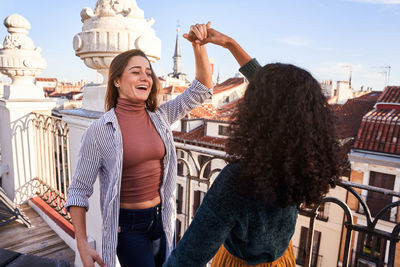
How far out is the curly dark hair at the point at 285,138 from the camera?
2.92 feet

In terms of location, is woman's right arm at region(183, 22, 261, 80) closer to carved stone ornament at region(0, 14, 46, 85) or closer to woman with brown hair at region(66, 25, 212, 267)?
woman with brown hair at region(66, 25, 212, 267)

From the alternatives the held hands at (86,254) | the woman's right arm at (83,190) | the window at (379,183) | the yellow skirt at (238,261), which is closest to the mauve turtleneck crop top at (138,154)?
the woman's right arm at (83,190)

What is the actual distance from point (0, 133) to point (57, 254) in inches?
90.9

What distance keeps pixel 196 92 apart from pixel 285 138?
3.52ft

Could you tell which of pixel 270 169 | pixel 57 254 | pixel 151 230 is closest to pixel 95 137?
pixel 151 230

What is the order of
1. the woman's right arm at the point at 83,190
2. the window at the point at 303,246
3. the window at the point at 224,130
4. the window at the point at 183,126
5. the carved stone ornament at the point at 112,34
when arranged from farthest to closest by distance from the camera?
the window at the point at 183,126 → the window at the point at 303,246 → the carved stone ornament at the point at 112,34 → the woman's right arm at the point at 83,190 → the window at the point at 224,130

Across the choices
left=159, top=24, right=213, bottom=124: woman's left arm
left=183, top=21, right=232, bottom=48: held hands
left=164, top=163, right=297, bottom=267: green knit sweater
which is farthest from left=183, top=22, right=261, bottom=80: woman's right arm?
left=164, top=163, right=297, bottom=267: green knit sweater

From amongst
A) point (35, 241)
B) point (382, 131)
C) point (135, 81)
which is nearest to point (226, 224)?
point (135, 81)

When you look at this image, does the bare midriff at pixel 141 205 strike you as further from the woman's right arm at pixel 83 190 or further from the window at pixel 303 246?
the window at pixel 303 246

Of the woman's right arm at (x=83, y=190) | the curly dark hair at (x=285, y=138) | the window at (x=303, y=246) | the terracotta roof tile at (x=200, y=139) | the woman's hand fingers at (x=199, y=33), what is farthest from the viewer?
the terracotta roof tile at (x=200, y=139)

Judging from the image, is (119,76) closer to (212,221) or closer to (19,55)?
A: (212,221)

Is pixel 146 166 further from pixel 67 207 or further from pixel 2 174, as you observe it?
pixel 2 174

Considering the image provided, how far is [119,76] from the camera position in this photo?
1.67 meters

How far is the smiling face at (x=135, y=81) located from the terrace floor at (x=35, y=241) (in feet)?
7.20
